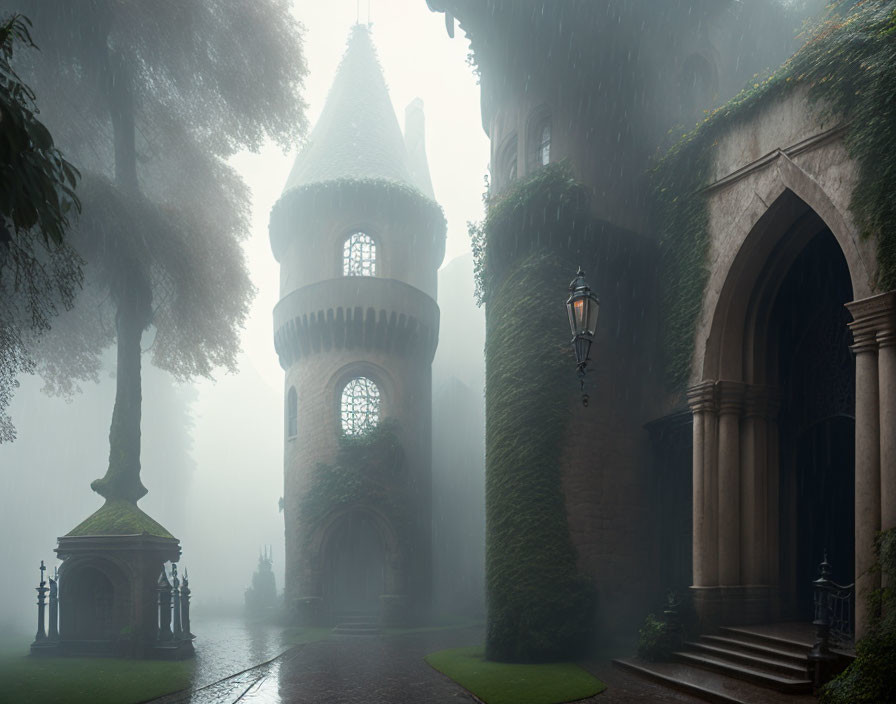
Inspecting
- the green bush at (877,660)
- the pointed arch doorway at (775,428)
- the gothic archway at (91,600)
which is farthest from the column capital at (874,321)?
the gothic archway at (91,600)

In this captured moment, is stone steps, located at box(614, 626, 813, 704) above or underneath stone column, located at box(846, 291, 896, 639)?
underneath

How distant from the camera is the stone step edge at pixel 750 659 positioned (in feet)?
32.4

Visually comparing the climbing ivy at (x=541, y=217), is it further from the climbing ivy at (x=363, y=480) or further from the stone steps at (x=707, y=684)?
the climbing ivy at (x=363, y=480)

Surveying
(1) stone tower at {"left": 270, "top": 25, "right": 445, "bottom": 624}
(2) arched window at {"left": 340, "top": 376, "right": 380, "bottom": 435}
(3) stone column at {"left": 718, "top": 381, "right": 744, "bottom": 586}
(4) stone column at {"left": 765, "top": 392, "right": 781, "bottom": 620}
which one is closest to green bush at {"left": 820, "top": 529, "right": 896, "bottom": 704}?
(3) stone column at {"left": 718, "top": 381, "right": 744, "bottom": 586}

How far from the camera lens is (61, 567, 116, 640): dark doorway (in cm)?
1759

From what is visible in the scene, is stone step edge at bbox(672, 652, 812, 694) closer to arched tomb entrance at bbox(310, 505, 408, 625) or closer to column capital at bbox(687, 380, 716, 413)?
column capital at bbox(687, 380, 716, 413)

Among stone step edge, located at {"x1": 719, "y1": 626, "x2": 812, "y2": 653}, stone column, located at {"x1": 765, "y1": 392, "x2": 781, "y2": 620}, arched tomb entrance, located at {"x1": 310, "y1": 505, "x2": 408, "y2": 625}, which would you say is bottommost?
arched tomb entrance, located at {"x1": 310, "y1": 505, "x2": 408, "y2": 625}

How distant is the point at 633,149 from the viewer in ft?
54.8

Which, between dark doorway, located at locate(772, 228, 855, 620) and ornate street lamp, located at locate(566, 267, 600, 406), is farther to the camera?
dark doorway, located at locate(772, 228, 855, 620)

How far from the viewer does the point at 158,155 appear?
77.6 ft

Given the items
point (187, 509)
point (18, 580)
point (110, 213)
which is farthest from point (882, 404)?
point (187, 509)

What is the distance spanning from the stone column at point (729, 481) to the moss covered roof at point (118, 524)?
1163 cm

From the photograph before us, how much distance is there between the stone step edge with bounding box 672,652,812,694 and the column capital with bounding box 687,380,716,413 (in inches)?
146

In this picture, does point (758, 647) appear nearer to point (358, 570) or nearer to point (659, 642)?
point (659, 642)
